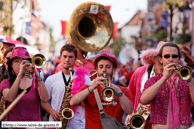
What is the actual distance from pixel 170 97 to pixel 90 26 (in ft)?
9.07

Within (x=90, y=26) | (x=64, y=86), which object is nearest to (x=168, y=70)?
(x=64, y=86)

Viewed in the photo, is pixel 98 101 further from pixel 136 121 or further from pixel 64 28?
pixel 64 28

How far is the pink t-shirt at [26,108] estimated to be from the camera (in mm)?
4039

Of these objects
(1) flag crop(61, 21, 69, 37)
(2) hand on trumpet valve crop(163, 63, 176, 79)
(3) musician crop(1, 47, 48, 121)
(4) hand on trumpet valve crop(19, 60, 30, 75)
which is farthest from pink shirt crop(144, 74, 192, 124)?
(1) flag crop(61, 21, 69, 37)

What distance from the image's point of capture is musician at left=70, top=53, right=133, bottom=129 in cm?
371

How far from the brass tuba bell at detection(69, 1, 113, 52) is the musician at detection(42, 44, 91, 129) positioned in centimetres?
95

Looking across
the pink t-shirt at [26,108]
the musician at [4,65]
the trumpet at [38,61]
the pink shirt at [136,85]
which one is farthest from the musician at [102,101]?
the musician at [4,65]

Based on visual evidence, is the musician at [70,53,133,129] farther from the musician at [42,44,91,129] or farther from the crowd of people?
the musician at [42,44,91,129]

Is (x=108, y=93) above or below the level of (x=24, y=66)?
below

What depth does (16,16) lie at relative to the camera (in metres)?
13.8

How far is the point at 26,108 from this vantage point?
4.08 metres

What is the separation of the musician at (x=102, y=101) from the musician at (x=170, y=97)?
0.25m

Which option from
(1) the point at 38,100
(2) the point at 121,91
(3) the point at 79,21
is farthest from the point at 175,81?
(3) the point at 79,21

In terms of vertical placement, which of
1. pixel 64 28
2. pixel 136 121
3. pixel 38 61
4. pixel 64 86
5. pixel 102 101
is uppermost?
pixel 64 28
